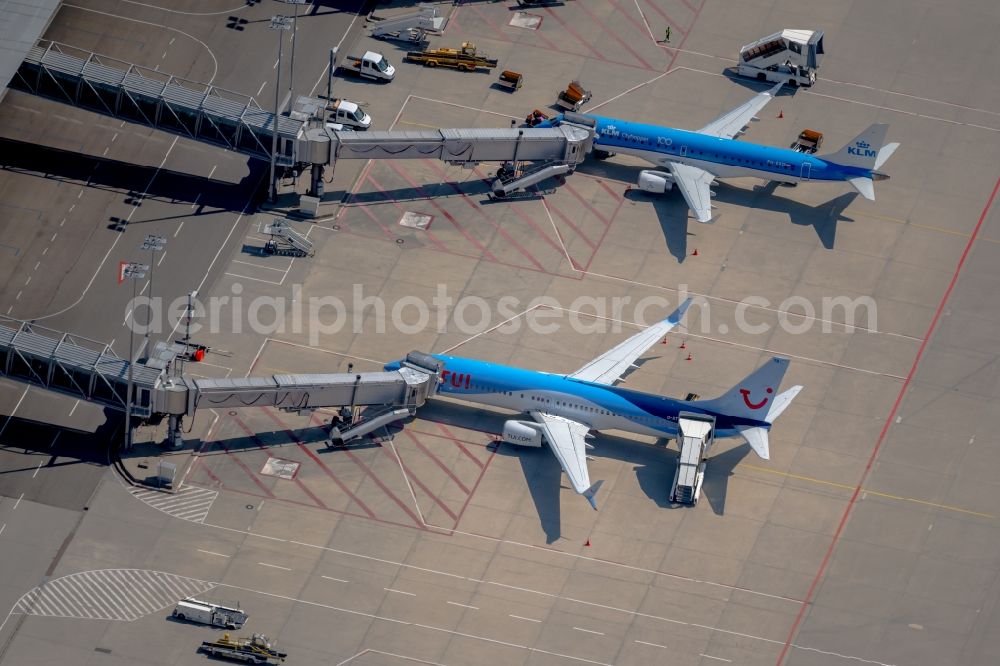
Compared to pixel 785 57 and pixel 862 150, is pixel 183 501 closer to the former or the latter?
pixel 862 150

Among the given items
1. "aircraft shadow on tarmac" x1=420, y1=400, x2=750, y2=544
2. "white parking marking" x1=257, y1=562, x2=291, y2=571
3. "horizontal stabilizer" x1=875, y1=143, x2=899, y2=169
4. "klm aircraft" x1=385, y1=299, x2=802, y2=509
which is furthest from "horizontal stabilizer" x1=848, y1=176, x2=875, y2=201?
"white parking marking" x1=257, y1=562, x2=291, y2=571

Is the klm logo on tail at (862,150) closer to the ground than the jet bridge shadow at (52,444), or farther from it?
farther from it

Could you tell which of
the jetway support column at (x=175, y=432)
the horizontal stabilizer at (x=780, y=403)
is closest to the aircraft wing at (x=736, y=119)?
the horizontal stabilizer at (x=780, y=403)

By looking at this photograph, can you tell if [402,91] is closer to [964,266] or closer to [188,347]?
[188,347]

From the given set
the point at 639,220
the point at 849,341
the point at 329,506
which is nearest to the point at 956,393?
the point at 849,341

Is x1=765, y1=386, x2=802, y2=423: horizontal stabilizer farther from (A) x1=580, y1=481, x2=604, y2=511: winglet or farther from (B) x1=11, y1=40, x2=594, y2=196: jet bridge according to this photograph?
(B) x1=11, y1=40, x2=594, y2=196: jet bridge

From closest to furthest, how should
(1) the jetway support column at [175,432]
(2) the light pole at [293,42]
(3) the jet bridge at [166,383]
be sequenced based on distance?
(3) the jet bridge at [166,383]
(1) the jetway support column at [175,432]
(2) the light pole at [293,42]

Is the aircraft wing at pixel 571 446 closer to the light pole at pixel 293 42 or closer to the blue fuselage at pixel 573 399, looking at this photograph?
the blue fuselage at pixel 573 399

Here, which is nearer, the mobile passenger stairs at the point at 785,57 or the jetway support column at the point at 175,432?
the jetway support column at the point at 175,432
